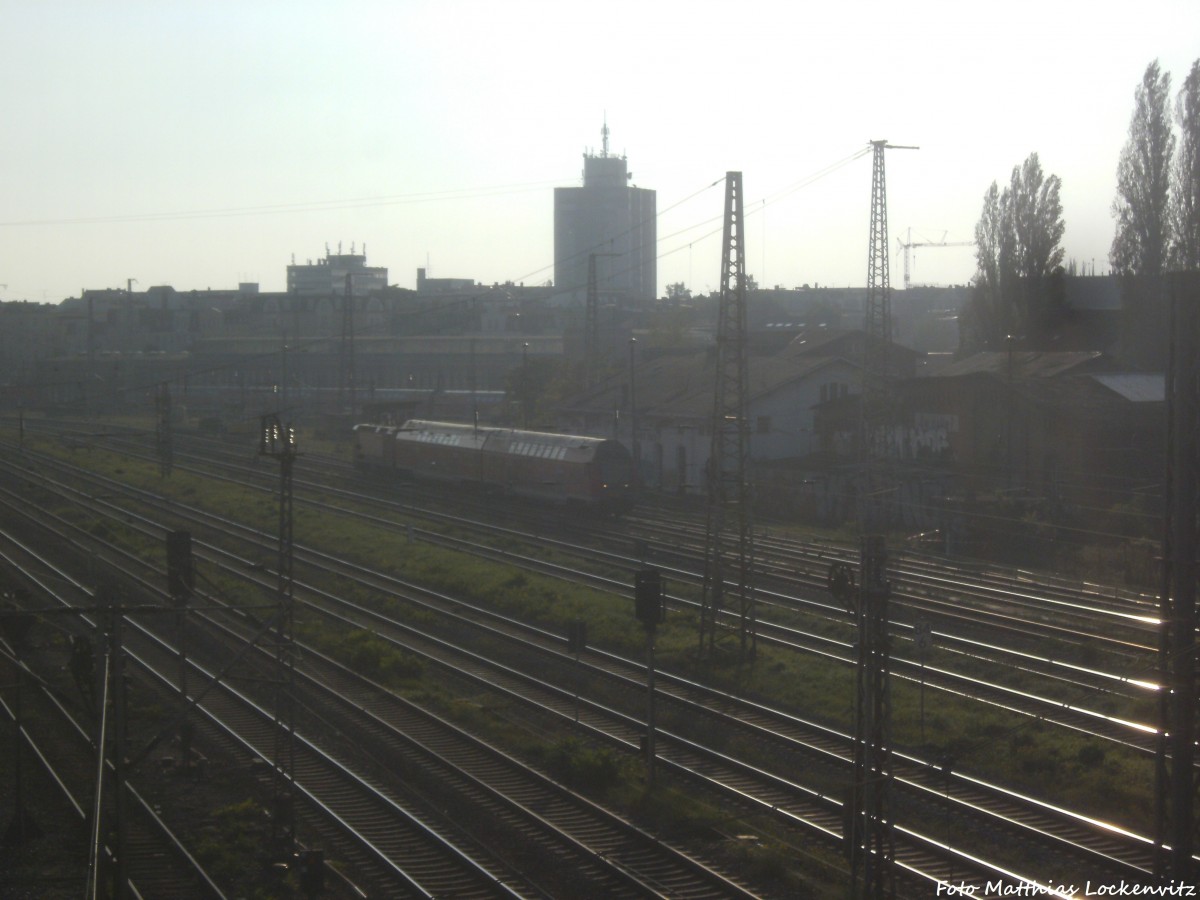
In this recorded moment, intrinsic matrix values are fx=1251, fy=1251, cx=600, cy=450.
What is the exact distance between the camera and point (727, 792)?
1145 centimetres

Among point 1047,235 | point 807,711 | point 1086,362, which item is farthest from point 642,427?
point 807,711

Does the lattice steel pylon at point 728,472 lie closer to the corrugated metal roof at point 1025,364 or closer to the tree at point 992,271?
the corrugated metal roof at point 1025,364

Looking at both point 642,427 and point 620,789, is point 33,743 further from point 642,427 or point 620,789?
point 642,427

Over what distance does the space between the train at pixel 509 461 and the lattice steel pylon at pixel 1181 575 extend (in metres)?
21.3

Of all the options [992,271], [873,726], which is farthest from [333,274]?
[873,726]

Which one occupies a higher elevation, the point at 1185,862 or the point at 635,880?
the point at 1185,862

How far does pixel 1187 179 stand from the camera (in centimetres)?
3856

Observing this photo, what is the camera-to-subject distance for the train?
29.1 m

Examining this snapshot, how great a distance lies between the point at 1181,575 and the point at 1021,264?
131 ft

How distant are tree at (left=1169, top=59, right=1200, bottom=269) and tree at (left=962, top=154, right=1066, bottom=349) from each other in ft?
19.6

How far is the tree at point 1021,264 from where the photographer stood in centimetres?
4438

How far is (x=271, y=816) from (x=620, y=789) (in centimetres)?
317

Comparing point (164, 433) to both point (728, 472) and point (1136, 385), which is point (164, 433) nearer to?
point (728, 472)

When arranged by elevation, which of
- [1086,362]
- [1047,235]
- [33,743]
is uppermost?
[1047,235]
